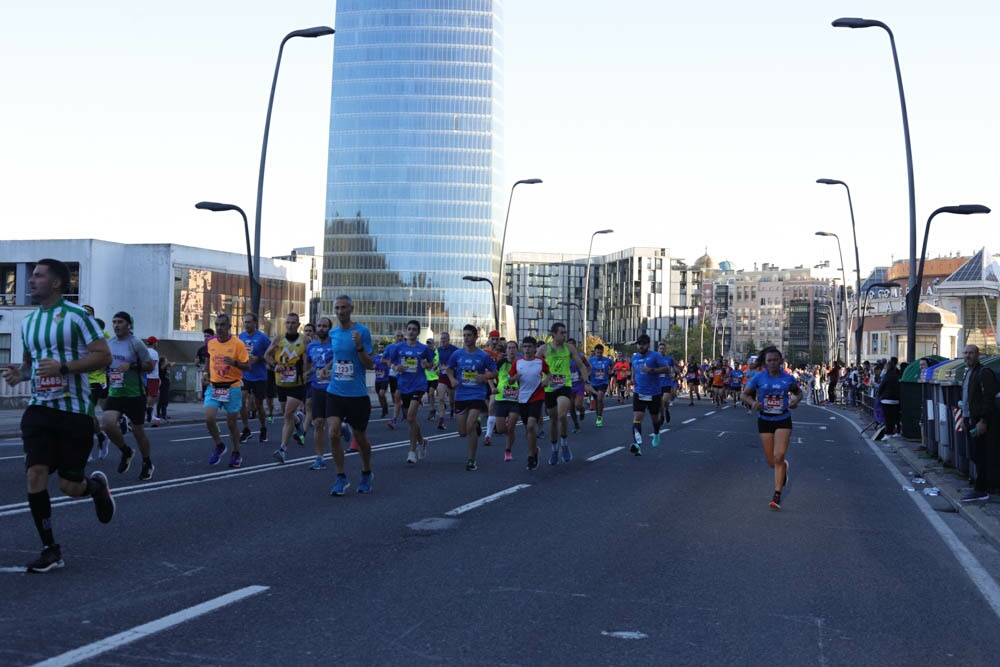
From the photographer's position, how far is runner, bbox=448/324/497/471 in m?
15.4

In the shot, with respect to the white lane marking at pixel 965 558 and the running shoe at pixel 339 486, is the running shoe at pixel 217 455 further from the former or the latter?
the white lane marking at pixel 965 558

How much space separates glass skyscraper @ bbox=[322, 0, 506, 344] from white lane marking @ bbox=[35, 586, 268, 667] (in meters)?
153

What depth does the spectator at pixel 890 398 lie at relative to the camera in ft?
84.9

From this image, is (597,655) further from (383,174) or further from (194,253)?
(383,174)

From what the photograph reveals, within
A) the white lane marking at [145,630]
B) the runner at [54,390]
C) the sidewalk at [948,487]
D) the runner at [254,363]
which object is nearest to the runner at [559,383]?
the runner at [254,363]

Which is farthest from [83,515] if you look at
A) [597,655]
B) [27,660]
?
[597,655]

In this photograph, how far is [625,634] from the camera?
605 cm

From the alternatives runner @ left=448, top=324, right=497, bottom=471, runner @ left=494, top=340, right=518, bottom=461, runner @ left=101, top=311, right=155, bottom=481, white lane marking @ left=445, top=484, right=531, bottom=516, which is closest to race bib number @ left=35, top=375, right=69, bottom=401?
white lane marking @ left=445, top=484, right=531, bottom=516

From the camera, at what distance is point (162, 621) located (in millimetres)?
5914

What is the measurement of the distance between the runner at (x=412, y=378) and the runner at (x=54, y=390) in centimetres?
856

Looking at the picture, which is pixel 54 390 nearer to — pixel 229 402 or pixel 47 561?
pixel 47 561

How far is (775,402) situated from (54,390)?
759cm

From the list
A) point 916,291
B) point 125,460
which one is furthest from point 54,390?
point 916,291

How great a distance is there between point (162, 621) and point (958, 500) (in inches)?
386
